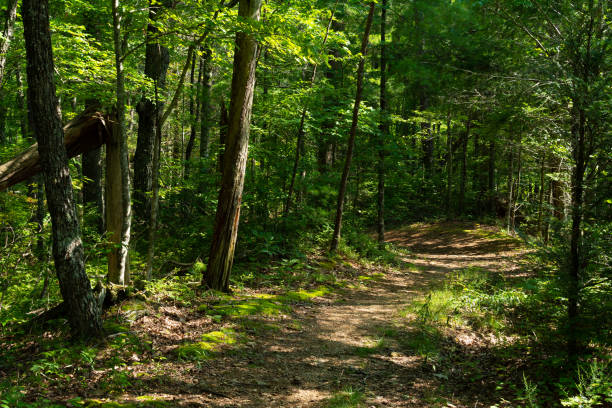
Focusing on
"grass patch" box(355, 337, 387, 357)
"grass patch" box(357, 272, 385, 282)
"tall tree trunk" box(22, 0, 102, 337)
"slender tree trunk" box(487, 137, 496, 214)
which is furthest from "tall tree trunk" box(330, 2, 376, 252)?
"slender tree trunk" box(487, 137, 496, 214)

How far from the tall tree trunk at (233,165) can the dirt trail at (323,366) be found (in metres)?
1.55

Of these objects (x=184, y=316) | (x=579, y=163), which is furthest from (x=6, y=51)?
(x=579, y=163)

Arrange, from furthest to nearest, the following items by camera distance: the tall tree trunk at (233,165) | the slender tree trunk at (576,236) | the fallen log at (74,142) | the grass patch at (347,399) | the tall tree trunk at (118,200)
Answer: the tall tree trunk at (233,165), the tall tree trunk at (118,200), the fallen log at (74,142), the slender tree trunk at (576,236), the grass patch at (347,399)

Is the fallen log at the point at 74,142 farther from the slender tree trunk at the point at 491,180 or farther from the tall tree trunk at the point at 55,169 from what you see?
the slender tree trunk at the point at 491,180

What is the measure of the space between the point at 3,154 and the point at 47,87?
5945 mm

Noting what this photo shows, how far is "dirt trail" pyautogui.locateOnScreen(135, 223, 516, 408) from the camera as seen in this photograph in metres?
3.86

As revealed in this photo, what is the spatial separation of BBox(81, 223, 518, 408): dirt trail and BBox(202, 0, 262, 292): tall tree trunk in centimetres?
121

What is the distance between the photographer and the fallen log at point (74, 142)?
464 centimetres

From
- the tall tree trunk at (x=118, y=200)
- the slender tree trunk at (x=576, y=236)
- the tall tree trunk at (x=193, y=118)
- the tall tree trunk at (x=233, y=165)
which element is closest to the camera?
the slender tree trunk at (x=576, y=236)

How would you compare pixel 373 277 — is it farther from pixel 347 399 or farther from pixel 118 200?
pixel 118 200

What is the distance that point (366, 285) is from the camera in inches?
374

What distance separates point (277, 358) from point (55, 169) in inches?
132

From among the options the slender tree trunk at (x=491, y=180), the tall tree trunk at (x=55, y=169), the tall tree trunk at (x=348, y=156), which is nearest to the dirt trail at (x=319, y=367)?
the tall tree trunk at (x=55, y=169)

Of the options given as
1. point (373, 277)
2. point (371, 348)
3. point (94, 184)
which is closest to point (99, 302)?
point (371, 348)
